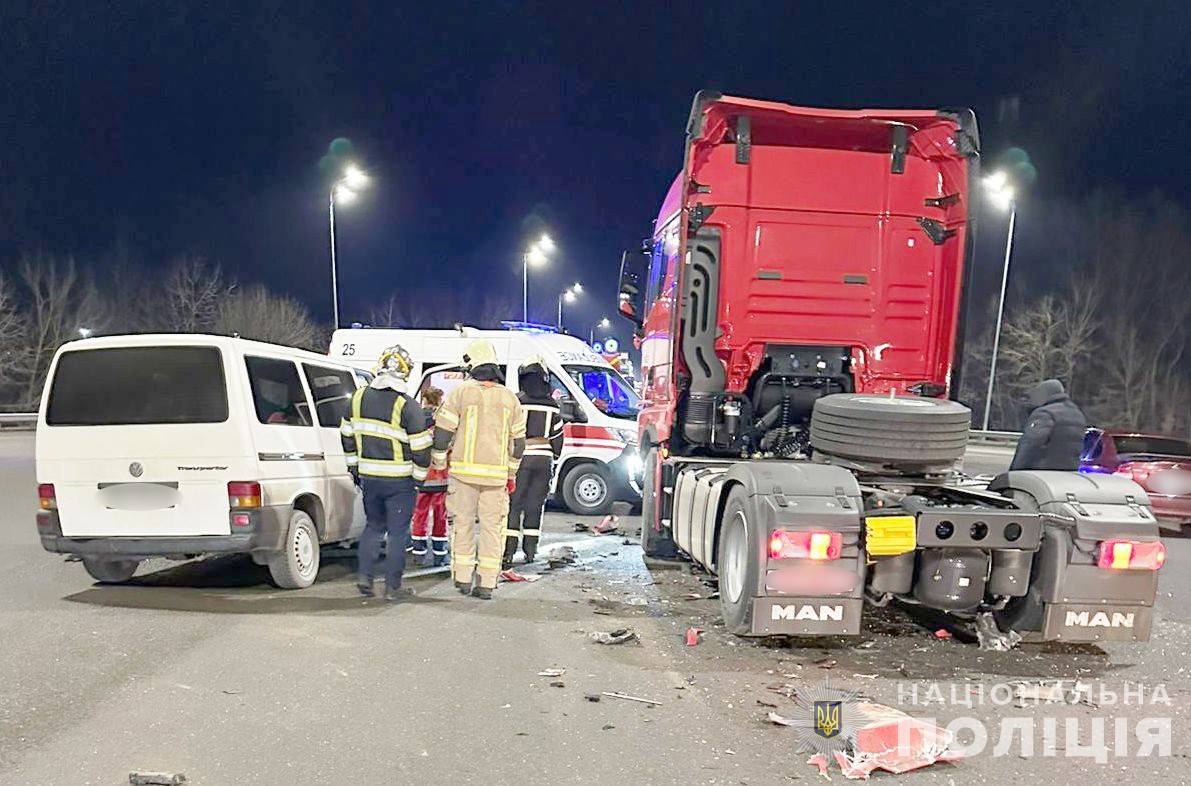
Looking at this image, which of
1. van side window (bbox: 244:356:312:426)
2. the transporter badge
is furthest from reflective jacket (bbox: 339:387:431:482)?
the transporter badge

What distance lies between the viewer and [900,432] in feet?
16.9

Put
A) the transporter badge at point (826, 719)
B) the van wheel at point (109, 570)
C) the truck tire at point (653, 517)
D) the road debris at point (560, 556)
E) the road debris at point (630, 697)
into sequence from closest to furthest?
the transporter badge at point (826, 719)
the road debris at point (630, 697)
the van wheel at point (109, 570)
the truck tire at point (653, 517)
the road debris at point (560, 556)

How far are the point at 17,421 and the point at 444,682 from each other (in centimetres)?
2680

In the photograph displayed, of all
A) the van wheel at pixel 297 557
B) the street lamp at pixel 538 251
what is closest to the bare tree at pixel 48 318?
the street lamp at pixel 538 251

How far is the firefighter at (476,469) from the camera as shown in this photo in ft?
19.1

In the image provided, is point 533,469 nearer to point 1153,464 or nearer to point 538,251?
point 1153,464

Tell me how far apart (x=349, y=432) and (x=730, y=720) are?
3529mm

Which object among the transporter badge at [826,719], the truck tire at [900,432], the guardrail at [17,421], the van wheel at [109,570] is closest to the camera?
the transporter badge at [826,719]

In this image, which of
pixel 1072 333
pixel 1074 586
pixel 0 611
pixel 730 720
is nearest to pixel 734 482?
pixel 730 720

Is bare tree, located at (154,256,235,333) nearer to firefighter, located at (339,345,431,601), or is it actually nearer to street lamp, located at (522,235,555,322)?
street lamp, located at (522,235,555,322)

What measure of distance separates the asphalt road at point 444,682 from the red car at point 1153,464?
3.87 m

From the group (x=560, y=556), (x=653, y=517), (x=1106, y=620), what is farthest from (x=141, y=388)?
(x=1106, y=620)

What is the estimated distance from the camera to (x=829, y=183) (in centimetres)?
632

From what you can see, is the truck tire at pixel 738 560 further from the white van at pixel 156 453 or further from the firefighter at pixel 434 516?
the white van at pixel 156 453
